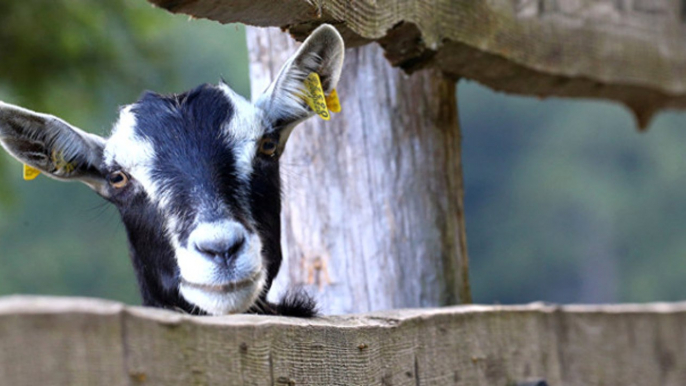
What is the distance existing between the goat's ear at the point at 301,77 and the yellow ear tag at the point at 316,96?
61mm

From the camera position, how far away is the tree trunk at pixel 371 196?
502cm

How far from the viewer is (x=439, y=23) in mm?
4375

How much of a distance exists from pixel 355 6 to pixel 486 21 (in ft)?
4.08

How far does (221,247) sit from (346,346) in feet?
2.12

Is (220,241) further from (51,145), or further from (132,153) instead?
(51,145)

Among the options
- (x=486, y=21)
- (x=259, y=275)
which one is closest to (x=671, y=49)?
(x=486, y=21)

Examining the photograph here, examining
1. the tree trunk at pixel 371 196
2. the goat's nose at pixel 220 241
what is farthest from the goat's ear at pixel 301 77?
the goat's nose at pixel 220 241

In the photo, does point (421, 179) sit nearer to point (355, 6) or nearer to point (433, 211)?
point (433, 211)

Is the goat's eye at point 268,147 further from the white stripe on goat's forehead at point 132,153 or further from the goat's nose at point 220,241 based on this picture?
the goat's nose at point 220,241

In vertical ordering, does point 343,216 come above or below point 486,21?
below

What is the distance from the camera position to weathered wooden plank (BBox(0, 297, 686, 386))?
2.07 meters

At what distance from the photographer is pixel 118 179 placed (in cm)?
423

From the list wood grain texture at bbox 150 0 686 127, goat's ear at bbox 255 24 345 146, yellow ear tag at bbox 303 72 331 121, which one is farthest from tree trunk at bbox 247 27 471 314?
yellow ear tag at bbox 303 72 331 121

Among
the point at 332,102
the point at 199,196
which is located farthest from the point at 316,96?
the point at 199,196
